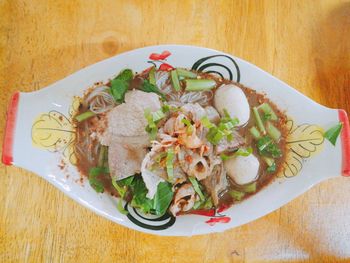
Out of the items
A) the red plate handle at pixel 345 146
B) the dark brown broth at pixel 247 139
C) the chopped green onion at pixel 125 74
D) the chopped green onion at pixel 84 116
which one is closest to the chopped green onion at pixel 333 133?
the red plate handle at pixel 345 146

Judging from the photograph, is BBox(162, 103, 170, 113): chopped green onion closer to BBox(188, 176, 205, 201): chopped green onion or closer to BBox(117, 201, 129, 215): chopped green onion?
BBox(188, 176, 205, 201): chopped green onion

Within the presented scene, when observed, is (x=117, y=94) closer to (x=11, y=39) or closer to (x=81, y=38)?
(x=81, y=38)

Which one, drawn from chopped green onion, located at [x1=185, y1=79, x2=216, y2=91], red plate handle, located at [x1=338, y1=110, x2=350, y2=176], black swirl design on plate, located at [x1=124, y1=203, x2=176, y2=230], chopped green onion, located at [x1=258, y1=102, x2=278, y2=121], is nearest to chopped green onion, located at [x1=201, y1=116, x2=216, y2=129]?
chopped green onion, located at [x1=185, y1=79, x2=216, y2=91]

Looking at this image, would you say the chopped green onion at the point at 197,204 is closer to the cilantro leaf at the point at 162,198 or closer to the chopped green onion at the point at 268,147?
the cilantro leaf at the point at 162,198

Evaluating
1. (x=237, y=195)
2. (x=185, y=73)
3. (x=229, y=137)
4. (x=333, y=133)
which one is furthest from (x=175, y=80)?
(x=333, y=133)

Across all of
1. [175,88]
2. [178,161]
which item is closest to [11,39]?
[175,88]

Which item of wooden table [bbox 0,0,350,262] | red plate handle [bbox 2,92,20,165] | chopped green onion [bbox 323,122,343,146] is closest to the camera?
red plate handle [bbox 2,92,20,165]
